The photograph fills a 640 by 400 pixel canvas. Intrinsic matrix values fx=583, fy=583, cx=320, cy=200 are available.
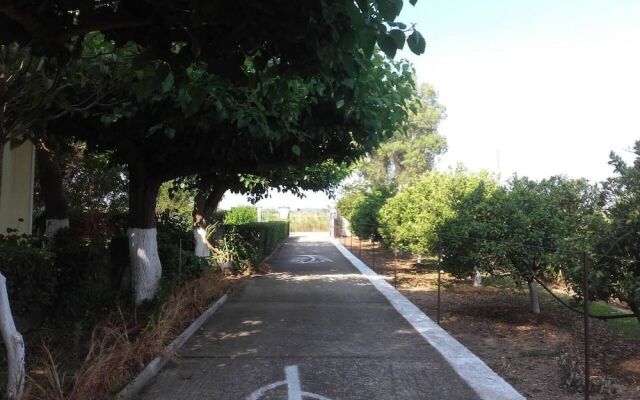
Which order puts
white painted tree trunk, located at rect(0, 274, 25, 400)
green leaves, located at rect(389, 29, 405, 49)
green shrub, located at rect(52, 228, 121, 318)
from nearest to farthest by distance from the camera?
1. green leaves, located at rect(389, 29, 405, 49)
2. white painted tree trunk, located at rect(0, 274, 25, 400)
3. green shrub, located at rect(52, 228, 121, 318)

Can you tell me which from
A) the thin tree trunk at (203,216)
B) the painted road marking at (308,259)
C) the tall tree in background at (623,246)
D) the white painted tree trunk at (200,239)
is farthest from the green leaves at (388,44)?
the painted road marking at (308,259)

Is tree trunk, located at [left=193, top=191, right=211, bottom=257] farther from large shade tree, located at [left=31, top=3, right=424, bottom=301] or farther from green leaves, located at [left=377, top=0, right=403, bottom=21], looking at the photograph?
green leaves, located at [left=377, top=0, right=403, bottom=21]

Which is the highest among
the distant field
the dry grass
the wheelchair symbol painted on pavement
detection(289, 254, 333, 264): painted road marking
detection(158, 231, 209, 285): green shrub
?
the distant field

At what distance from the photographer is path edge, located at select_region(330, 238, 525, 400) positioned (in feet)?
18.2

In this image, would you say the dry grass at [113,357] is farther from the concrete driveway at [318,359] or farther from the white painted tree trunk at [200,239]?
the white painted tree trunk at [200,239]

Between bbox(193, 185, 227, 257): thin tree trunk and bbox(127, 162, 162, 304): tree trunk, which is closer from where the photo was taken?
bbox(127, 162, 162, 304): tree trunk

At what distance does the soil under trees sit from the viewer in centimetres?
575

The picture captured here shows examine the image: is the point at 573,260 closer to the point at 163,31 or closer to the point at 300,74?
the point at 300,74

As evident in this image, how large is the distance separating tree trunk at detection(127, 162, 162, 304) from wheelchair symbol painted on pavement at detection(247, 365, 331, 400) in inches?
161

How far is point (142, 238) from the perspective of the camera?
30.7ft

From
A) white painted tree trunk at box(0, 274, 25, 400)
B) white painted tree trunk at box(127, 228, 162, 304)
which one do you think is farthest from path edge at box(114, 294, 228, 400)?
white painted tree trunk at box(127, 228, 162, 304)

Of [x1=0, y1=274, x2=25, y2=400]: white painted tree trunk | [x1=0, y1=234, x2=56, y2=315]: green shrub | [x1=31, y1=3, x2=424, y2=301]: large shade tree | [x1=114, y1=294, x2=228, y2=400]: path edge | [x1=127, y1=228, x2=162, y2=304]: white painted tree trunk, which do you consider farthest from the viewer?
[x1=127, y1=228, x2=162, y2=304]: white painted tree trunk

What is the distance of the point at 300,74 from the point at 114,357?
10.7 feet

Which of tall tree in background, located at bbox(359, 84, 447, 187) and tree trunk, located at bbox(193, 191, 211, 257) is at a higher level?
tall tree in background, located at bbox(359, 84, 447, 187)
